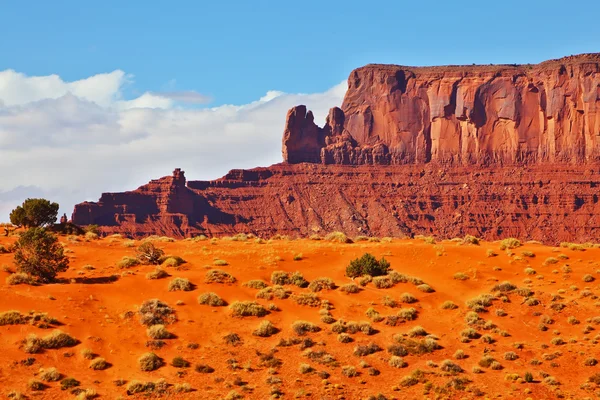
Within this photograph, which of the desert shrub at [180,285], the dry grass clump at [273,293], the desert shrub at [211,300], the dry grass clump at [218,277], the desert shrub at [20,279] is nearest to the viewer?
the desert shrub at [211,300]

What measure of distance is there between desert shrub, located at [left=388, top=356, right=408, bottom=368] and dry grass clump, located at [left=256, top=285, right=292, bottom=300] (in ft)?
27.7

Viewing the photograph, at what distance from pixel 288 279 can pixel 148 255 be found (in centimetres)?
848

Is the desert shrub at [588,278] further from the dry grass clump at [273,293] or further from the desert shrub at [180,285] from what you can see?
the desert shrub at [180,285]

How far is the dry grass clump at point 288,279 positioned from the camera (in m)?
45.1

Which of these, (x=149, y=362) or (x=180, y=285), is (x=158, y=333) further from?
(x=180, y=285)

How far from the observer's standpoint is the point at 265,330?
37938mm

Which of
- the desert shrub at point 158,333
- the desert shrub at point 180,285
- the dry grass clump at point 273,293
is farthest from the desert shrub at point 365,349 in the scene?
the desert shrub at point 180,285

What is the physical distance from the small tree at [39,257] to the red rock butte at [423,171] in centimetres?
9833

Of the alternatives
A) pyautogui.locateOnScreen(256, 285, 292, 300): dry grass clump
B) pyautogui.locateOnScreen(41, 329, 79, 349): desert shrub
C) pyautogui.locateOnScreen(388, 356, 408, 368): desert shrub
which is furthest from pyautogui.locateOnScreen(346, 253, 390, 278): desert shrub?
pyautogui.locateOnScreen(41, 329, 79, 349): desert shrub

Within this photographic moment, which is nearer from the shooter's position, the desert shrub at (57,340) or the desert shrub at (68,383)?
the desert shrub at (68,383)

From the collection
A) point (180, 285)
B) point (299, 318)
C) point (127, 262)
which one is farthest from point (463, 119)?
point (299, 318)

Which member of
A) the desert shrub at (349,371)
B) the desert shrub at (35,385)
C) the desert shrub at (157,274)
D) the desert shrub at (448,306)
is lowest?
the desert shrub at (349,371)

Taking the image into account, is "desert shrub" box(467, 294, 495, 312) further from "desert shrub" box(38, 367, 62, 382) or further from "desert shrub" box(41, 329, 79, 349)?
"desert shrub" box(38, 367, 62, 382)

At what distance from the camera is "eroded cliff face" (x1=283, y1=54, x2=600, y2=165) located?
568 feet
